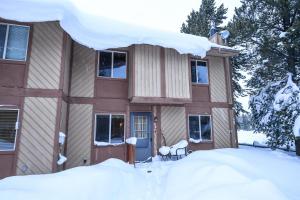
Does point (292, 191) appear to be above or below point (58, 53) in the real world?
below

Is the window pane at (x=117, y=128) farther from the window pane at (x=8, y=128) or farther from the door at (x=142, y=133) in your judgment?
the window pane at (x=8, y=128)

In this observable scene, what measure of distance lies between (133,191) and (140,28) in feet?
22.2

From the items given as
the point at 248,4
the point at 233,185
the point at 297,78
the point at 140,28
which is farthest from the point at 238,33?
the point at 233,185

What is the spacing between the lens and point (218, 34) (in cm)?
1298

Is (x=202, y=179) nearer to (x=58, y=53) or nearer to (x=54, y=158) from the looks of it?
(x=54, y=158)

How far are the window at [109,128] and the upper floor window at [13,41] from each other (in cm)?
374

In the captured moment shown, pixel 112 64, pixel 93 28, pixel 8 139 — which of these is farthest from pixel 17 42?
pixel 112 64

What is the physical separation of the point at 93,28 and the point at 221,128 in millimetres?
7721

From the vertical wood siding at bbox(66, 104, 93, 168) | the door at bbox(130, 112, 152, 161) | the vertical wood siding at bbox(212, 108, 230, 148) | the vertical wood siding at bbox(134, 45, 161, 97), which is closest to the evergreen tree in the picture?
the vertical wood siding at bbox(212, 108, 230, 148)

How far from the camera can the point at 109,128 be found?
9820mm

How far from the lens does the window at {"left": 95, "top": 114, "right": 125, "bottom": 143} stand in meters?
9.66

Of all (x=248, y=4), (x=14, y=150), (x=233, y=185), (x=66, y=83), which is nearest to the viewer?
(x=233, y=185)

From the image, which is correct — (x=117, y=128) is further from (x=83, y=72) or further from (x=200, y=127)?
(x=200, y=127)

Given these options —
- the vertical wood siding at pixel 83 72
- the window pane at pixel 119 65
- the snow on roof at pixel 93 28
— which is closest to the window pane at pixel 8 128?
the vertical wood siding at pixel 83 72
